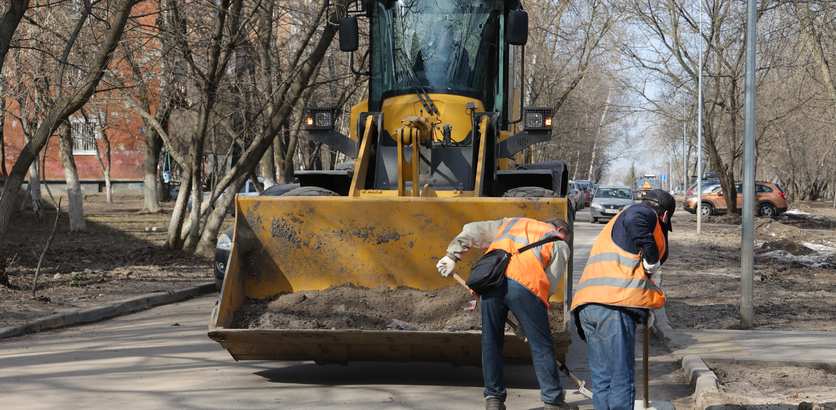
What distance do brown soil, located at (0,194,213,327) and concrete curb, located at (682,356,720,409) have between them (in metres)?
7.30

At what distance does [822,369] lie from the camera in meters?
9.35

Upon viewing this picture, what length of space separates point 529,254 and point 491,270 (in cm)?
30

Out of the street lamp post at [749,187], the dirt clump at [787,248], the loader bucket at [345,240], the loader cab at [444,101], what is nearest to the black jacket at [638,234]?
the loader bucket at [345,240]

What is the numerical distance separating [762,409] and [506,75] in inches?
208

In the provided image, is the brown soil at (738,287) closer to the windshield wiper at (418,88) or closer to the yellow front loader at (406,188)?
the yellow front loader at (406,188)

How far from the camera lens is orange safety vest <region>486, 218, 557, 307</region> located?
7262 mm

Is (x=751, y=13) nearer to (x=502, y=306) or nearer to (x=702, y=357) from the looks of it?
(x=702, y=357)

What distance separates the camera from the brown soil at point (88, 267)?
45.8 feet

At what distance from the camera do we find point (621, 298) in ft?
21.8

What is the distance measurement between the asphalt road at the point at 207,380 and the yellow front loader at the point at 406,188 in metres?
0.35

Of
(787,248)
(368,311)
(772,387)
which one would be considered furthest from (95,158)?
(772,387)

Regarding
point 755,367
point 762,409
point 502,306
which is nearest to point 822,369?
point 755,367

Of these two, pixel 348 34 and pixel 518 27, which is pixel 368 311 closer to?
pixel 518 27

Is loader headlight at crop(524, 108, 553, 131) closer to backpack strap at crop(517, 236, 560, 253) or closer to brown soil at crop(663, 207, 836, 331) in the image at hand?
brown soil at crop(663, 207, 836, 331)
